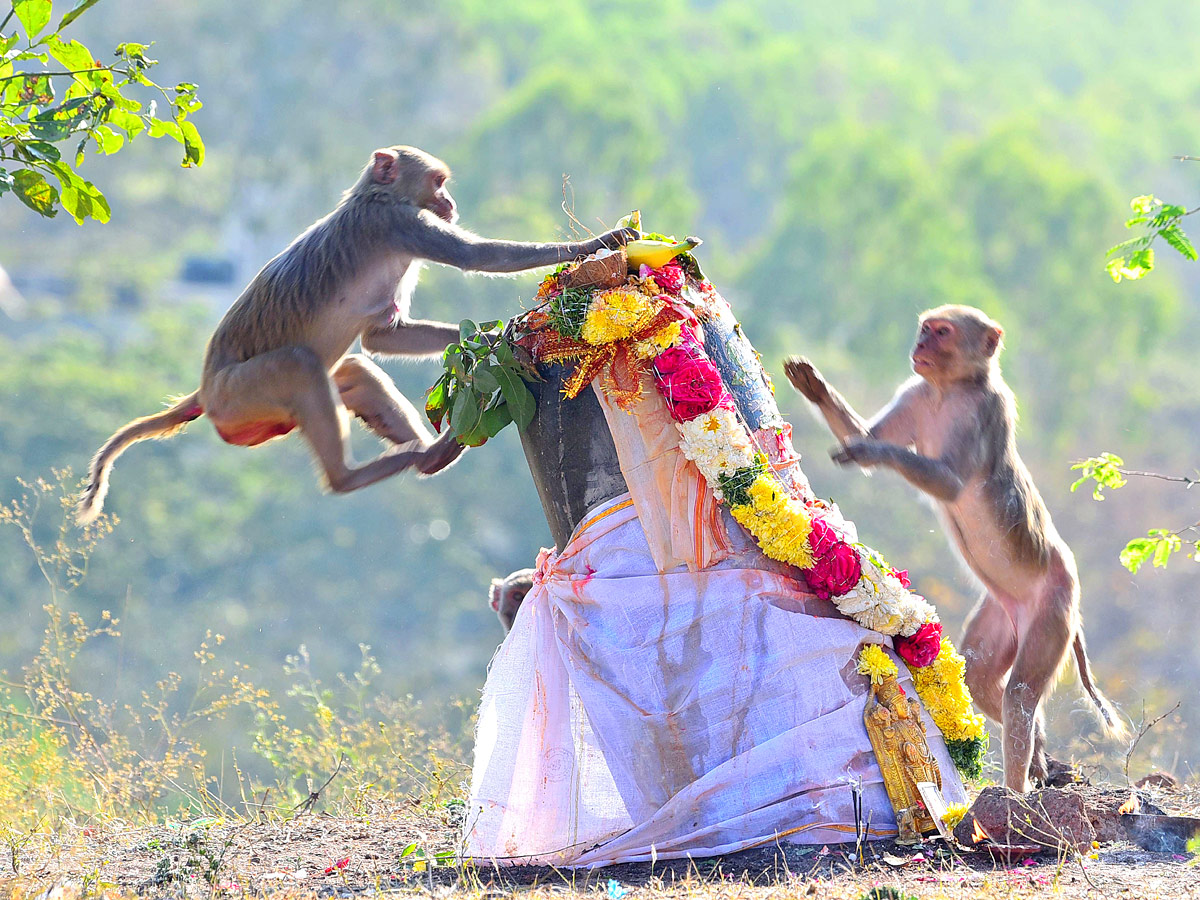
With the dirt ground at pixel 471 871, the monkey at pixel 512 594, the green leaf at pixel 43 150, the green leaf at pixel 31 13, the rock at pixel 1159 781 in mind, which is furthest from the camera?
the rock at pixel 1159 781

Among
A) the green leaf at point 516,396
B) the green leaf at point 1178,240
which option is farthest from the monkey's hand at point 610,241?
the green leaf at point 1178,240

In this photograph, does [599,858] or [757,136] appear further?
[757,136]

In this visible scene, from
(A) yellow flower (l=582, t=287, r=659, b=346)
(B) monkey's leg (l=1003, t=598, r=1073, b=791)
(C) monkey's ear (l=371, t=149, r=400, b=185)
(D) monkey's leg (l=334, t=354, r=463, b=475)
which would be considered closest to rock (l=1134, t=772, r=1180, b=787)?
(B) monkey's leg (l=1003, t=598, r=1073, b=791)

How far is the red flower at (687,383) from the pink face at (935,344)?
1.18 metres

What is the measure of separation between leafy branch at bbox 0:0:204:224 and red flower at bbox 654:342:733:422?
156cm

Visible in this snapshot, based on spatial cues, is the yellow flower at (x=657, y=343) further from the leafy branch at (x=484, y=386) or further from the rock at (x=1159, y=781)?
the rock at (x=1159, y=781)

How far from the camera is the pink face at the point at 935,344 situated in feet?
16.4

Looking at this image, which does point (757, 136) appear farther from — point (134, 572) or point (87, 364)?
point (134, 572)

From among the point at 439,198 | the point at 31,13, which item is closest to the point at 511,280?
the point at 439,198

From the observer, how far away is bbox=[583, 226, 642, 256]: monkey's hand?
14.4 ft

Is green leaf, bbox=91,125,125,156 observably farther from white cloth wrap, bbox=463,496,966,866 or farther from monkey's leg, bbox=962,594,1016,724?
monkey's leg, bbox=962,594,1016,724

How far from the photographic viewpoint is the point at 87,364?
31719 millimetres

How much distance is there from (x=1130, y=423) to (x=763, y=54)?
101ft

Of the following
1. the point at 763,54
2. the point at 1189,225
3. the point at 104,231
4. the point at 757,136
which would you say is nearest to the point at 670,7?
the point at 763,54
